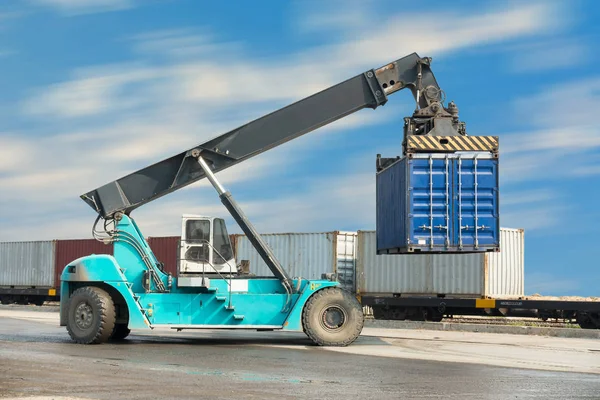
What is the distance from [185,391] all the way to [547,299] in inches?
721

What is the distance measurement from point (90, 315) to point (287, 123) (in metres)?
5.80

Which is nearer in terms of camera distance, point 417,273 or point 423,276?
point 423,276

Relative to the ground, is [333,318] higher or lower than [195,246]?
lower

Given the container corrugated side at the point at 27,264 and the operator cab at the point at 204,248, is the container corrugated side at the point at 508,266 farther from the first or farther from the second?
the container corrugated side at the point at 27,264

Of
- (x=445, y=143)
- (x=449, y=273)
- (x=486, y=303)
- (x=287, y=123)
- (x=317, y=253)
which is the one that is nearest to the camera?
(x=445, y=143)

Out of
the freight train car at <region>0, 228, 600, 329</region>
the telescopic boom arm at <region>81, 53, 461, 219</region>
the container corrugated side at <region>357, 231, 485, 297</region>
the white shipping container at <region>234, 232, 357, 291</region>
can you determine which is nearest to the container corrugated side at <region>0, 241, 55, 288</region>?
the freight train car at <region>0, 228, 600, 329</region>

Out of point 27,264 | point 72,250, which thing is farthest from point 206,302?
point 27,264

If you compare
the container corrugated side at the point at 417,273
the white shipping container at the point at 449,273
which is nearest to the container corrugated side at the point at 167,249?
the container corrugated side at the point at 417,273

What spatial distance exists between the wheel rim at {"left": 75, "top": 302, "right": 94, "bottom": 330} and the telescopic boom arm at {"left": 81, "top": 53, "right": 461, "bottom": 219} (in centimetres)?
207

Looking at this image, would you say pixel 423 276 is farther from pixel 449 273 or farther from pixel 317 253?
pixel 317 253

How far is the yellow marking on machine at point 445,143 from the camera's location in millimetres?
17578

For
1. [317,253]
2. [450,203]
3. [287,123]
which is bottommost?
[317,253]

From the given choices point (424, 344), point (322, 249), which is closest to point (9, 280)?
point (322, 249)

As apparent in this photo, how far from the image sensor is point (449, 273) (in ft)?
89.4
